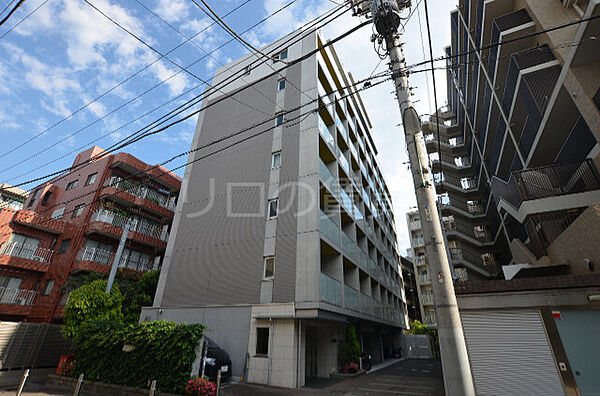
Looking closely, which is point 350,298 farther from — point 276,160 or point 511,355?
point 276,160

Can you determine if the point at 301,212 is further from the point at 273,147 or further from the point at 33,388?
the point at 33,388

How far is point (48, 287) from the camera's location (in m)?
19.0

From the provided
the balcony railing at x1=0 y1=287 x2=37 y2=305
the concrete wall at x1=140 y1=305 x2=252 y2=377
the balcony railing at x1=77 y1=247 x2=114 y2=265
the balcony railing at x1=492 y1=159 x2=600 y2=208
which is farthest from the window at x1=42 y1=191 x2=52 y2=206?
the balcony railing at x1=492 y1=159 x2=600 y2=208

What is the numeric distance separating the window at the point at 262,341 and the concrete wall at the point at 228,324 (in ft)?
1.72

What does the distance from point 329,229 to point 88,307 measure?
1181 centimetres

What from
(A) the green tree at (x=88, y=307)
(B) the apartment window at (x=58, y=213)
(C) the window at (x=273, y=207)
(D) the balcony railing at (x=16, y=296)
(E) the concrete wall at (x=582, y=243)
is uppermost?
(B) the apartment window at (x=58, y=213)

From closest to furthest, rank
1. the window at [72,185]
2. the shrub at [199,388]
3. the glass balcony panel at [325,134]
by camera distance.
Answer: the shrub at [199,388] → the glass balcony panel at [325,134] → the window at [72,185]

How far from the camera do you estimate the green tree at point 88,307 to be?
37.7 ft

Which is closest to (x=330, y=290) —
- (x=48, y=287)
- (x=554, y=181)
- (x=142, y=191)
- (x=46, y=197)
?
(x=554, y=181)

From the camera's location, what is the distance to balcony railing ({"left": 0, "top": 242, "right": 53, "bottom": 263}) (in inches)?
693

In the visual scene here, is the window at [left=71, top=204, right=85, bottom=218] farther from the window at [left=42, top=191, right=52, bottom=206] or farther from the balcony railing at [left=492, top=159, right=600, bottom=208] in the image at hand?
the balcony railing at [left=492, top=159, right=600, bottom=208]

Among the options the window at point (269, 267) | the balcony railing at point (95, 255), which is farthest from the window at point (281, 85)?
the balcony railing at point (95, 255)

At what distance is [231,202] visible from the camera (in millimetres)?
15852

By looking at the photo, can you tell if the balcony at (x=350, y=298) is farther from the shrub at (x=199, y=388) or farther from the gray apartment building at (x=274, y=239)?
the shrub at (x=199, y=388)
